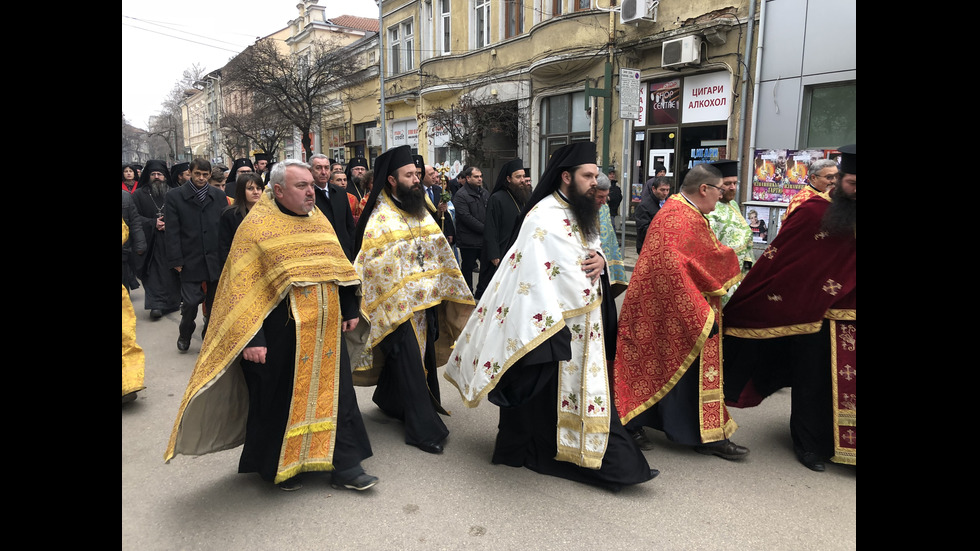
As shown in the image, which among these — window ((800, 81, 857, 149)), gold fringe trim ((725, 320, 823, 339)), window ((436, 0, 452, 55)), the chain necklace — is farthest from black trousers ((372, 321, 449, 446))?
window ((436, 0, 452, 55))

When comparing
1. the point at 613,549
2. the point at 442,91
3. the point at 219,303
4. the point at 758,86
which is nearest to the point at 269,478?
the point at 219,303

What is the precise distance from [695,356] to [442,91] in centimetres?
2040

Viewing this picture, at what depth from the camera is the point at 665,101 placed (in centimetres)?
1477

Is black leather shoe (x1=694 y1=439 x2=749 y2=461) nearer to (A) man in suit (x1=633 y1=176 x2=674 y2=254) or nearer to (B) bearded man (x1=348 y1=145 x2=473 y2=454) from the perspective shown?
(B) bearded man (x1=348 y1=145 x2=473 y2=454)

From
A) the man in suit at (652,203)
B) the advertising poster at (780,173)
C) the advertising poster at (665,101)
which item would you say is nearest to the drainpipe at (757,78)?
the advertising poster at (780,173)

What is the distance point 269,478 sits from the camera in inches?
139

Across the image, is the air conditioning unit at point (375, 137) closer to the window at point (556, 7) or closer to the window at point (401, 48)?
the window at point (401, 48)

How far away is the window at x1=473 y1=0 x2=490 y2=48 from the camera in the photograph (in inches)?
822

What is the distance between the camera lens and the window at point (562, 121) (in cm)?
1733

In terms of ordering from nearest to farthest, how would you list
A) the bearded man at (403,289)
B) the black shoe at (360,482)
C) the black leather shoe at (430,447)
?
the black shoe at (360,482), the black leather shoe at (430,447), the bearded man at (403,289)

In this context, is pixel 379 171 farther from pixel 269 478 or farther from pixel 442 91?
pixel 442 91

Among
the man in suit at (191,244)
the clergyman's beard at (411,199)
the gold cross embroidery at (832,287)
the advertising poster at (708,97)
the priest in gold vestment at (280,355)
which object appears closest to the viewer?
the priest in gold vestment at (280,355)

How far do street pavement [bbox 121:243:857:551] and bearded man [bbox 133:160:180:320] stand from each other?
4.06 m

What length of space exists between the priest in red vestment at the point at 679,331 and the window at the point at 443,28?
68.6 ft
